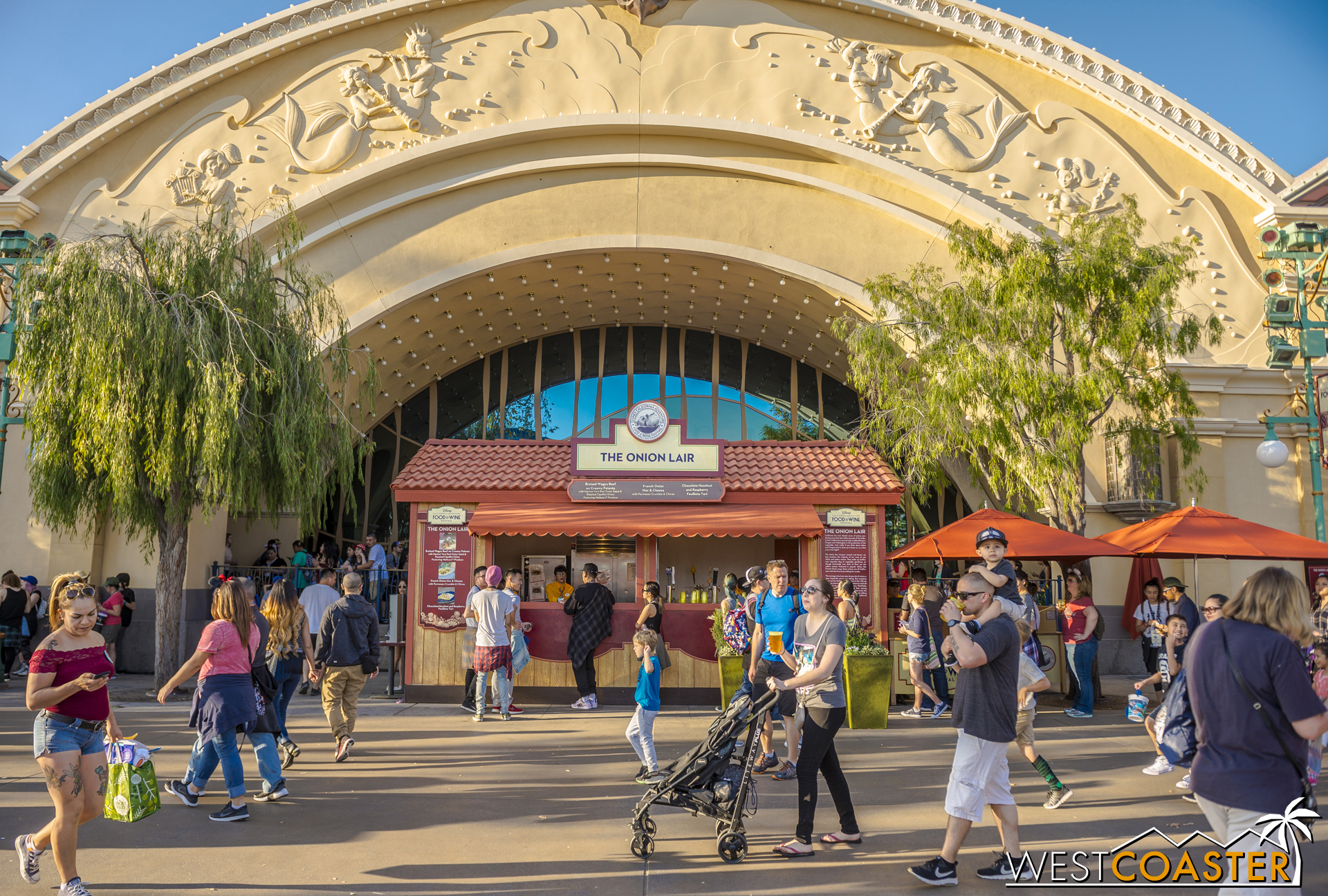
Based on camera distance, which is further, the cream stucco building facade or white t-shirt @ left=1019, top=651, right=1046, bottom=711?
the cream stucco building facade

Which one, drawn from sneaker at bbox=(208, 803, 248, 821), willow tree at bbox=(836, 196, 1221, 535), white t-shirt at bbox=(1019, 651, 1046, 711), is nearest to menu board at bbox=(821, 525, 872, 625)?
willow tree at bbox=(836, 196, 1221, 535)

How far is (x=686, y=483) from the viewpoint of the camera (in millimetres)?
14477

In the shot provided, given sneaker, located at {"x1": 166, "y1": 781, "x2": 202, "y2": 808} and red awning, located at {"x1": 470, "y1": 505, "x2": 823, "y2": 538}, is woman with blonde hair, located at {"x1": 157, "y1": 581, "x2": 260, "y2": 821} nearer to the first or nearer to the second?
sneaker, located at {"x1": 166, "y1": 781, "x2": 202, "y2": 808}

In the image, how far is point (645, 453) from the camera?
14.6 meters

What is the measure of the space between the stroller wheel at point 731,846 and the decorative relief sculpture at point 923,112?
55.8ft

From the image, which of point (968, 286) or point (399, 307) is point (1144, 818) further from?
point (399, 307)

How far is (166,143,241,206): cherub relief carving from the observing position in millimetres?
19972

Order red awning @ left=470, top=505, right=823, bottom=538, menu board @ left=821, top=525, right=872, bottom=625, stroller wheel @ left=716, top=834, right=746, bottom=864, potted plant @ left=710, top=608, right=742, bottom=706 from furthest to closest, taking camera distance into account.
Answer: menu board @ left=821, top=525, right=872, bottom=625, red awning @ left=470, top=505, right=823, bottom=538, potted plant @ left=710, top=608, right=742, bottom=706, stroller wheel @ left=716, top=834, right=746, bottom=864

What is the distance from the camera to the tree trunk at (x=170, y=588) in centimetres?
1384

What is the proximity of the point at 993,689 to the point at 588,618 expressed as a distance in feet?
27.6

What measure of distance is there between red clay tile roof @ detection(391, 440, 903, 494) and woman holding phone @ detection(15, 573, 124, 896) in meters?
8.39

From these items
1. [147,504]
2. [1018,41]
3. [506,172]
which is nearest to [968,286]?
[1018,41]

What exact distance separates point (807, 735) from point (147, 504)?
11.8m

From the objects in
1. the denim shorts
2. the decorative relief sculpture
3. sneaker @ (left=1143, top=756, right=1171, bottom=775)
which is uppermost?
the decorative relief sculpture
